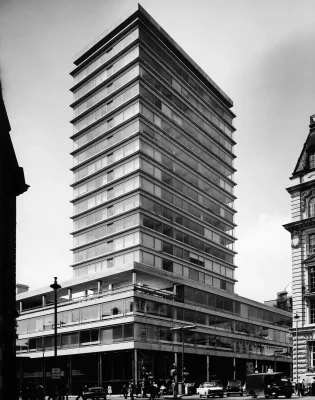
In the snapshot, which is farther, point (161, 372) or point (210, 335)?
point (210, 335)

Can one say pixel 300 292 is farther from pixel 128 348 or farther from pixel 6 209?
pixel 6 209

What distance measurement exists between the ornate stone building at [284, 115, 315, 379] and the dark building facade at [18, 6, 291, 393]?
24.4m

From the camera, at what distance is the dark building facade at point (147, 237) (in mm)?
82312

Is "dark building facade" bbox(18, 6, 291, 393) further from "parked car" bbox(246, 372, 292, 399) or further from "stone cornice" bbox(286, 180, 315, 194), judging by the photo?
"stone cornice" bbox(286, 180, 315, 194)

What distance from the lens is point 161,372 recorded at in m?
82.5

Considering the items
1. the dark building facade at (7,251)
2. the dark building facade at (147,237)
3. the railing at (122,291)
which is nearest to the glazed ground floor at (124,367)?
the dark building facade at (147,237)

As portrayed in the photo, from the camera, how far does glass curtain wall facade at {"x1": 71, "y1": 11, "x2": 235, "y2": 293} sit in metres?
95.2

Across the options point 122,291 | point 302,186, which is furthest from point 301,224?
point 122,291

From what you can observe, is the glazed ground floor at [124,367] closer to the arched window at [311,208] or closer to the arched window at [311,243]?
the arched window at [311,243]

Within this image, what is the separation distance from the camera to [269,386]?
2136 inches

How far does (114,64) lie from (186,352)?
47.8 meters

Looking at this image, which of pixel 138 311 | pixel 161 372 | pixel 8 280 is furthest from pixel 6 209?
pixel 161 372

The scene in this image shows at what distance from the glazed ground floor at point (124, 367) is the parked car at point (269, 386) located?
69.6ft

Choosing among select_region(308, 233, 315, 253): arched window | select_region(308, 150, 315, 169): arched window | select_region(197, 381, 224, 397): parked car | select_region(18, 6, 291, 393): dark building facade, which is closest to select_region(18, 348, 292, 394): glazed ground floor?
select_region(18, 6, 291, 393): dark building facade
